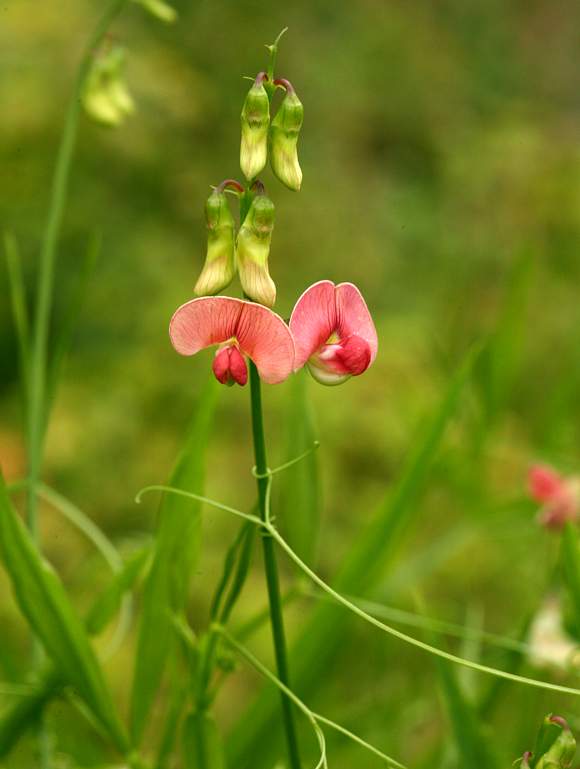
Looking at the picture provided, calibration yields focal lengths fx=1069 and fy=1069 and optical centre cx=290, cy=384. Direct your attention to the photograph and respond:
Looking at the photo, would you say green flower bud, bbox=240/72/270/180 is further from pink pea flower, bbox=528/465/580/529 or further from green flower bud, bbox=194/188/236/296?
pink pea flower, bbox=528/465/580/529

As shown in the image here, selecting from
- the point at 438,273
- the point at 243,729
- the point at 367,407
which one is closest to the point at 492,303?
the point at 438,273

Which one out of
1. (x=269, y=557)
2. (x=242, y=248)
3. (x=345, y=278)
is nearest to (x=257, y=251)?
(x=242, y=248)

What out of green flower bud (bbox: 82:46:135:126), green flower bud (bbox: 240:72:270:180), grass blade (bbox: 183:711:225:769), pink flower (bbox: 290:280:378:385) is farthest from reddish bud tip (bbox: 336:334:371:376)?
green flower bud (bbox: 82:46:135:126)

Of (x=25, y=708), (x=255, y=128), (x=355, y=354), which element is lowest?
(x=25, y=708)

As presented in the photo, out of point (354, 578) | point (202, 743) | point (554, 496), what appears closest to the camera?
point (202, 743)

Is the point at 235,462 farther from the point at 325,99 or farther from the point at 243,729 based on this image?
the point at 325,99

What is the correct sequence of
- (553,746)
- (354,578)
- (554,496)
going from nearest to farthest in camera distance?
(553,746)
(354,578)
(554,496)

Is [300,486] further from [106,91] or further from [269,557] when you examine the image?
[106,91]
